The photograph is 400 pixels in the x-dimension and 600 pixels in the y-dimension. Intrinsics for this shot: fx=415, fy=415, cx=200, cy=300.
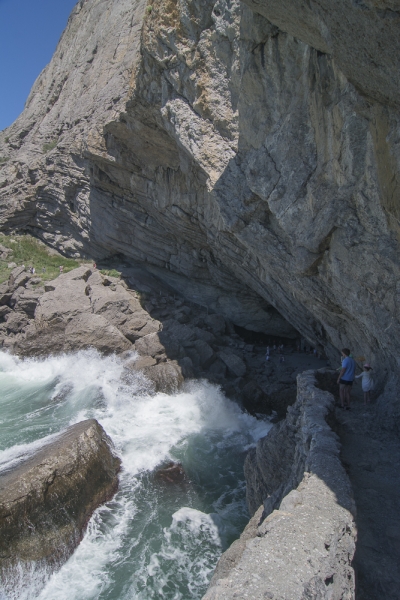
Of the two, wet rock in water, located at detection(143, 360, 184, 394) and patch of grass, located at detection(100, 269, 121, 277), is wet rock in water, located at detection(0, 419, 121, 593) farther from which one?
patch of grass, located at detection(100, 269, 121, 277)

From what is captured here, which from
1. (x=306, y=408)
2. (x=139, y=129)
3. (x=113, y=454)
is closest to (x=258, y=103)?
(x=306, y=408)

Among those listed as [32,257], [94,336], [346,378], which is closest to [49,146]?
[32,257]

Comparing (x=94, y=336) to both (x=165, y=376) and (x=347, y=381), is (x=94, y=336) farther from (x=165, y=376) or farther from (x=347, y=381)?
(x=347, y=381)

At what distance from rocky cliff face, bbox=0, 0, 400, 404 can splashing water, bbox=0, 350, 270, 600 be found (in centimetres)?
520

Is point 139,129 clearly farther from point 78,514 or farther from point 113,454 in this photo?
point 78,514

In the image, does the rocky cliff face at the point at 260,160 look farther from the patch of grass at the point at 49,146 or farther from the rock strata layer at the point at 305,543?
the patch of grass at the point at 49,146

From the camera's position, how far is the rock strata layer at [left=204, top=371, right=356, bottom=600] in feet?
12.6

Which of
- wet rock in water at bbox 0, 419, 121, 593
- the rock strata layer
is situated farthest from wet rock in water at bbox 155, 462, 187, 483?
the rock strata layer

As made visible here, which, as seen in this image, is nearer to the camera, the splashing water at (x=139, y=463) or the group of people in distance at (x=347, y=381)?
the splashing water at (x=139, y=463)

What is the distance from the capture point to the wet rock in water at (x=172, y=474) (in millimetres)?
11117

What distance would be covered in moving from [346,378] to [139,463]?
20.4 ft

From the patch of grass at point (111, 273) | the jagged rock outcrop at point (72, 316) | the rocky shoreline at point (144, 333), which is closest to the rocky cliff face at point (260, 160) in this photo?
the patch of grass at point (111, 273)

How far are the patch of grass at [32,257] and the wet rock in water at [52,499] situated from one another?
661 inches

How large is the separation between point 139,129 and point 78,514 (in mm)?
14406
